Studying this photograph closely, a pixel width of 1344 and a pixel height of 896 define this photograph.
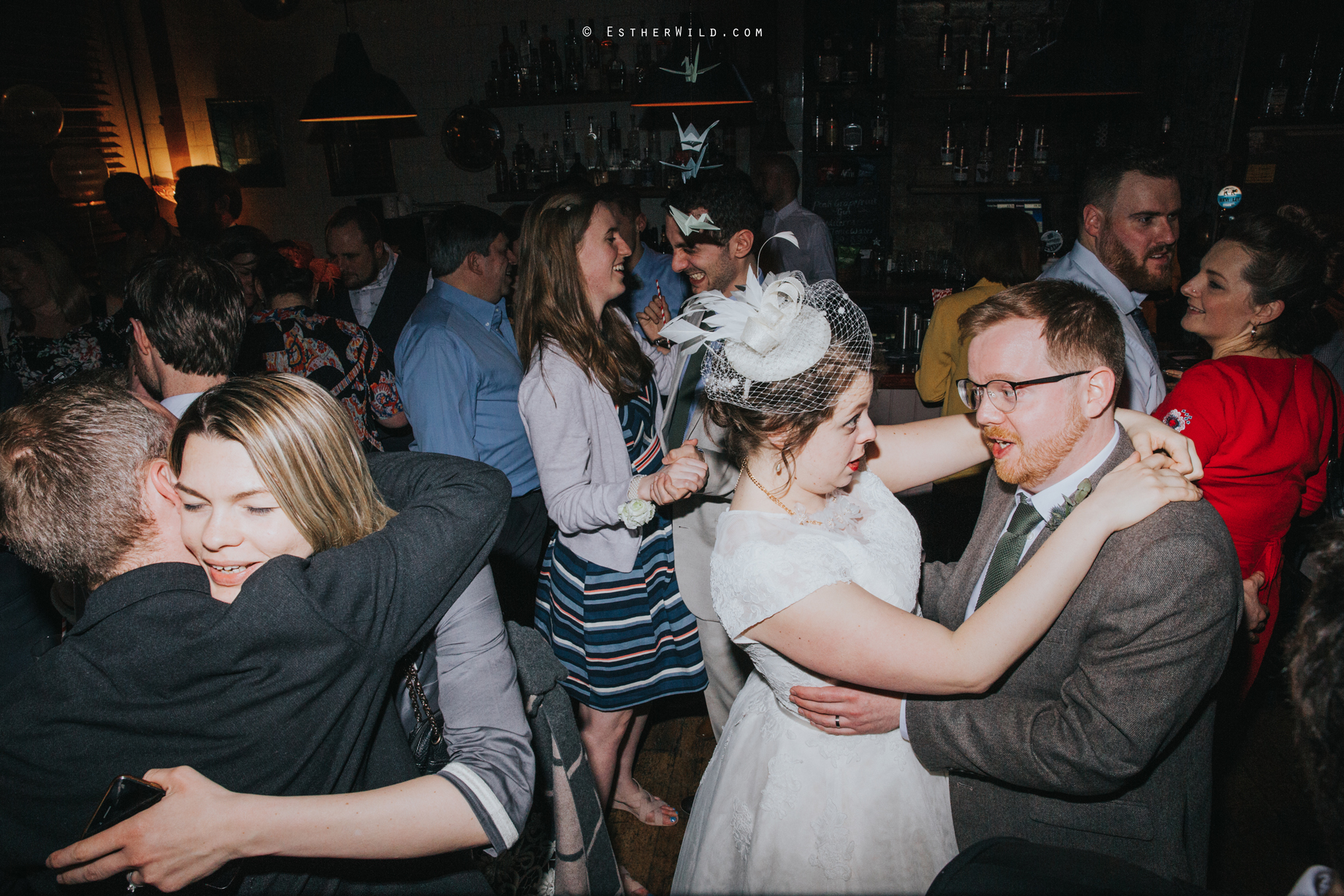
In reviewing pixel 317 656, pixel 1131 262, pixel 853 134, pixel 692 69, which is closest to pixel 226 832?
pixel 317 656

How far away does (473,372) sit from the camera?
8.35 ft

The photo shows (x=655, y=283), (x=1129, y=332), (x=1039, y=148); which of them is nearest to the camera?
(x=1129, y=332)

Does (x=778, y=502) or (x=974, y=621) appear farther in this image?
(x=778, y=502)

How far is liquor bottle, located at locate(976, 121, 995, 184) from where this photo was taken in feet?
20.0

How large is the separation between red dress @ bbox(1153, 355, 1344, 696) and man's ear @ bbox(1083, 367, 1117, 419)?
0.85m

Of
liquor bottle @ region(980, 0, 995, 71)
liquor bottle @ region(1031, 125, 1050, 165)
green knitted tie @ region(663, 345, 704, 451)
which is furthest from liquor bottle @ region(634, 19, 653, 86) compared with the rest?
green knitted tie @ region(663, 345, 704, 451)

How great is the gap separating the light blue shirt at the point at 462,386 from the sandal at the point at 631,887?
1.27 metres

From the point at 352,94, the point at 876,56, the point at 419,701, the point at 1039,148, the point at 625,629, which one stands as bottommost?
the point at 625,629

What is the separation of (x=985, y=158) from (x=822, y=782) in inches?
238

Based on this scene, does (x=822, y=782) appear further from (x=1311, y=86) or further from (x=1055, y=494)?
(x=1311, y=86)

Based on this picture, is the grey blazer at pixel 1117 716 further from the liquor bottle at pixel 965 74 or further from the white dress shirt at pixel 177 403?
the liquor bottle at pixel 965 74

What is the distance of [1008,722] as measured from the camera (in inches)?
50.6

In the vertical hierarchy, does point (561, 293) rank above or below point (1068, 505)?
above

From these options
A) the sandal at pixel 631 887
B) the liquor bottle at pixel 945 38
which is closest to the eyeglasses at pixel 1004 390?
the sandal at pixel 631 887
